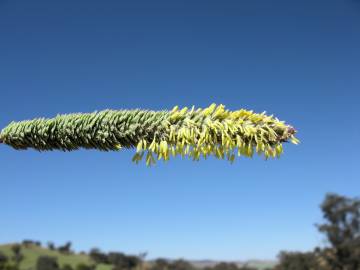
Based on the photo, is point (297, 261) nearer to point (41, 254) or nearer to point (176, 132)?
point (41, 254)

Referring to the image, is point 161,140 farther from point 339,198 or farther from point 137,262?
point 137,262

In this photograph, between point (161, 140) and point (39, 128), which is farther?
point (39, 128)

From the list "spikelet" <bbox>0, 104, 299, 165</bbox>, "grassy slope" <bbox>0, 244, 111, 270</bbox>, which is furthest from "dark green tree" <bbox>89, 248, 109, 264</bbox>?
"spikelet" <bbox>0, 104, 299, 165</bbox>

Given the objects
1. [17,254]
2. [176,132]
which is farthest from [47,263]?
[176,132]

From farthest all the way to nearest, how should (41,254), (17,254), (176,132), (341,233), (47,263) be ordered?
(41,254) → (17,254) → (47,263) → (341,233) → (176,132)

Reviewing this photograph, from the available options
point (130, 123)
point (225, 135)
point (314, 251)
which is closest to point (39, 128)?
point (130, 123)

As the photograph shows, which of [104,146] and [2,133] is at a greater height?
[2,133]

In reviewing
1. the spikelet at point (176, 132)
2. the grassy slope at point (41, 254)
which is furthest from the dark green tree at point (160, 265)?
the spikelet at point (176, 132)
